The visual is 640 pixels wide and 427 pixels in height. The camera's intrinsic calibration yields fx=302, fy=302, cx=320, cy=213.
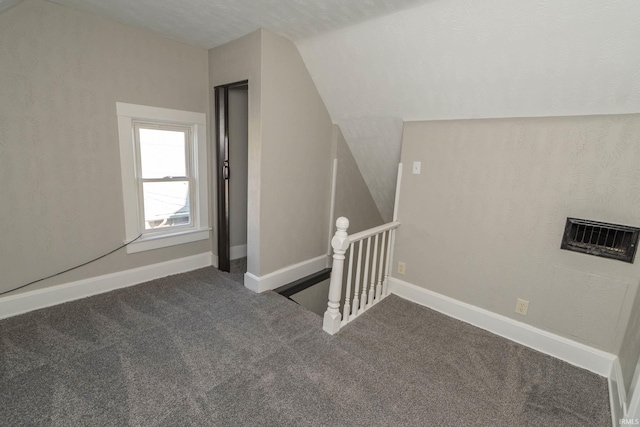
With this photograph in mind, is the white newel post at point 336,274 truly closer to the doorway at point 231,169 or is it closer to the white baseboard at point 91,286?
the doorway at point 231,169

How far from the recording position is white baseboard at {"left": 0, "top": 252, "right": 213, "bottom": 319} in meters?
2.34

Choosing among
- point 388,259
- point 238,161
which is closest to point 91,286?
point 238,161

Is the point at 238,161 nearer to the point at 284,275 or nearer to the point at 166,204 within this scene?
the point at 166,204

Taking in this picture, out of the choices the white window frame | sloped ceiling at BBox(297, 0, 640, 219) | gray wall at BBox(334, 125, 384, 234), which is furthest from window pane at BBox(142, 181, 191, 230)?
sloped ceiling at BBox(297, 0, 640, 219)

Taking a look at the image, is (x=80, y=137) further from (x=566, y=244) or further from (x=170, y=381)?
(x=566, y=244)

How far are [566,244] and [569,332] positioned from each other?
2.08 ft

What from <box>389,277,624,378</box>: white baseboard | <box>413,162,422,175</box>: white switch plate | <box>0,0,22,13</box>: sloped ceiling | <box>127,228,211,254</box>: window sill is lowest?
<box>389,277,624,378</box>: white baseboard

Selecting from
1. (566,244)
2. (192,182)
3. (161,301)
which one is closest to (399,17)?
(566,244)

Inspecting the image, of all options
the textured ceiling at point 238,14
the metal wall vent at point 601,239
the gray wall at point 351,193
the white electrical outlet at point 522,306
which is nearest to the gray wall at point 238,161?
the textured ceiling at point 238,14

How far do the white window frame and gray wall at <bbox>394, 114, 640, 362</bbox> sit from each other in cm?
212

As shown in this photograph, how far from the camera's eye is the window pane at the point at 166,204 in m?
2.99

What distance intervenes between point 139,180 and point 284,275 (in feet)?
5.50

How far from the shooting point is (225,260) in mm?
3365

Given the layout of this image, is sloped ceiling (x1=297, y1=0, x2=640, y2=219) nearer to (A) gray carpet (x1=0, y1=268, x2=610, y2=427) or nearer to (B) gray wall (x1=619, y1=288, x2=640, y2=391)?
(B) gray wall (x1=619, y1=288, x2=640, y2=391)
